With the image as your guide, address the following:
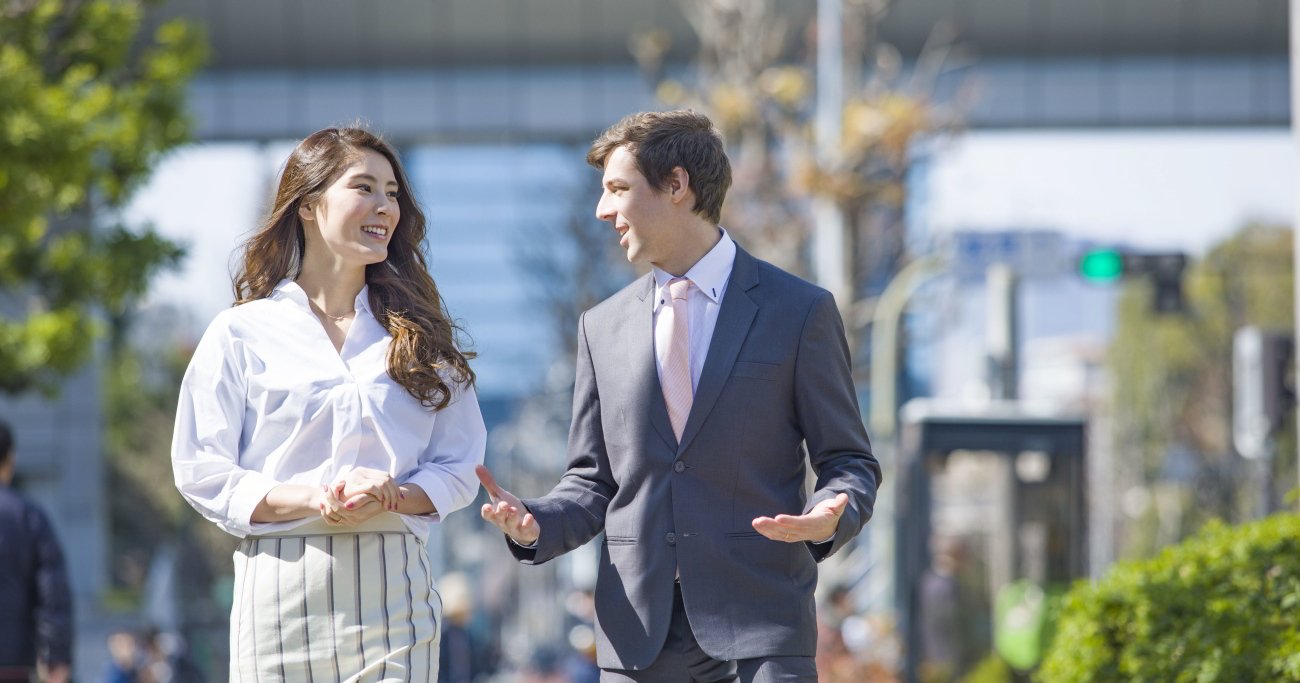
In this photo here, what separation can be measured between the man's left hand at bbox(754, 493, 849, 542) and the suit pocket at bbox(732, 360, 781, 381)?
0.36 m

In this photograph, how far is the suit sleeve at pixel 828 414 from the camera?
4020 mm

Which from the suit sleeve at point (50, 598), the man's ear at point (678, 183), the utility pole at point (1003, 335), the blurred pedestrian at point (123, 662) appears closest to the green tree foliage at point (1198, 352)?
the utility pole at point (1003, 335)

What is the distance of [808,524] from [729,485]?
317 mm

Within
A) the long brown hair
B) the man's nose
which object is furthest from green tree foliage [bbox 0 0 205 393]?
the man's nose

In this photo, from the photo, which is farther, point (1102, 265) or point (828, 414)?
point (1102, 265)

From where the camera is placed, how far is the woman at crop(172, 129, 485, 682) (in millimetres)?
Result: 3703

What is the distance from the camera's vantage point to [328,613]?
12.1ft

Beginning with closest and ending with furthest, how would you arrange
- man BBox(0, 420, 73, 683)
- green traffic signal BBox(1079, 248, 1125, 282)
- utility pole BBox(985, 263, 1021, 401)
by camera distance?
1. man BBox(0, 420, 73, 683)
2. utility pole BBox(985, 263, 1021, 401)
3. green traffic signal BBox(1079, 248, 1125, 282)

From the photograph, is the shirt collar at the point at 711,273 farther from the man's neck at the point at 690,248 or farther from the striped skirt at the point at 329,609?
the striped skirt at the point at 329,609

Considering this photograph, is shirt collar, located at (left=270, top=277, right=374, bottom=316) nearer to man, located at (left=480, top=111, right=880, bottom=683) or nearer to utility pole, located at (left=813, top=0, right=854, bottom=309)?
man, located at (left=480, top=111, right=880, bottom=683)

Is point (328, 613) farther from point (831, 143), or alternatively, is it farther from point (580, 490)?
point (831, 143)

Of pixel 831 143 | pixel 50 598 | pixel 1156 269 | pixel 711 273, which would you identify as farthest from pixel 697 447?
pixel 1156 269

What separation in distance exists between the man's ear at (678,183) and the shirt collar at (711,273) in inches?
6.5

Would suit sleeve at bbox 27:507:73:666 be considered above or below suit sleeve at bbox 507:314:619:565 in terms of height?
below
